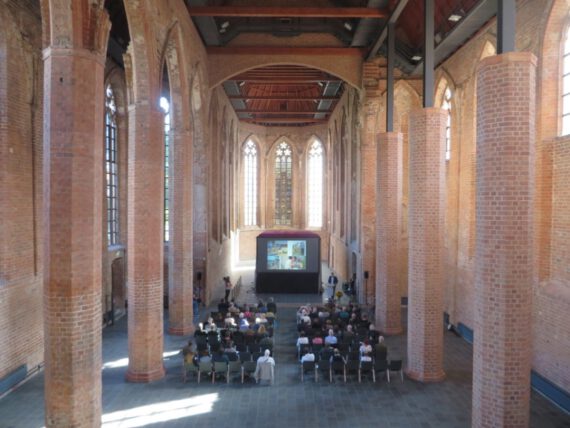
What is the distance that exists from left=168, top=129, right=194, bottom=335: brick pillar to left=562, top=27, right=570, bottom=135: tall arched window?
1105 centimetres

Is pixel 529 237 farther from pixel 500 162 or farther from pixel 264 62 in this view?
pixel 264 62

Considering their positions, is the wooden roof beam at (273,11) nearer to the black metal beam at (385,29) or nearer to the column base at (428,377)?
the black metal beam at (385,29)

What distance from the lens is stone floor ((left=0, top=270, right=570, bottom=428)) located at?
30.4 feet

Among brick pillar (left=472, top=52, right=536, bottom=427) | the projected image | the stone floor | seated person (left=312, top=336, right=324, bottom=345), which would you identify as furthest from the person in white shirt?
the projected image

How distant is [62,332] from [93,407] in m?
1.45

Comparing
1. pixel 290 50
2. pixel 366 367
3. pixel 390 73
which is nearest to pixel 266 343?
pixel 366 367

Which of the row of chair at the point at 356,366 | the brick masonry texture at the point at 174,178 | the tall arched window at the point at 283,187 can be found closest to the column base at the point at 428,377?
the row of chair at the point at 356,366

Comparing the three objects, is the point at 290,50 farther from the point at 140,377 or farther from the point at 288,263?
the point at 140,377

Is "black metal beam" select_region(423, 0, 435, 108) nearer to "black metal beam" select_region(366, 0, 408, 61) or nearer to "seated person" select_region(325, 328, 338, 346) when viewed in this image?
"black metal beam" select_region(366, 0, 408, 61)

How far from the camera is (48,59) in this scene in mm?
7297

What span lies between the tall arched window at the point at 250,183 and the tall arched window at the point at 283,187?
5.80 feet

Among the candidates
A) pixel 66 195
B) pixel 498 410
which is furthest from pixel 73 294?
pixel 498 410

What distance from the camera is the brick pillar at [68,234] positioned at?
7.29 metres

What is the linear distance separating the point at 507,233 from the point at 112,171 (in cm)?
1545
